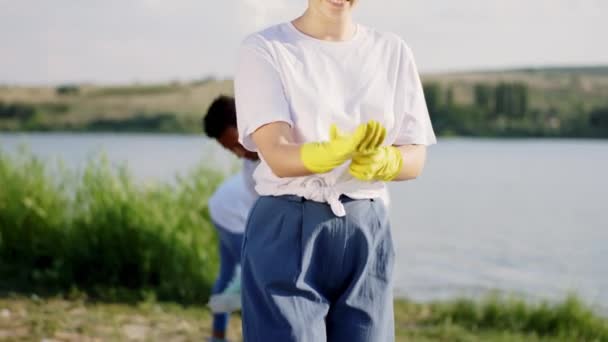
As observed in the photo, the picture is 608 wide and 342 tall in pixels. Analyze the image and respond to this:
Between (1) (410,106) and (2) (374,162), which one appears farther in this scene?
(1) (410,106)

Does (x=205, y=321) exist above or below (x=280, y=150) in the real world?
below

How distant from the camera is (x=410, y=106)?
2.04 m

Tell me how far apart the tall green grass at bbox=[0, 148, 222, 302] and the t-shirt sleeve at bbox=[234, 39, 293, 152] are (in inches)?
140

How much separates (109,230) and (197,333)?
4.09 ft

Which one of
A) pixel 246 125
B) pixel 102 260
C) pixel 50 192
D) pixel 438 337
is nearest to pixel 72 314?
pixel 102 260

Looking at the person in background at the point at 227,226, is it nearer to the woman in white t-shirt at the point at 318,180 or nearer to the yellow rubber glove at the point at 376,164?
the woman in white t-shirt at the point at 318,180

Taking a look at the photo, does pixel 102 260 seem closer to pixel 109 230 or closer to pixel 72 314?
pixel 109 230

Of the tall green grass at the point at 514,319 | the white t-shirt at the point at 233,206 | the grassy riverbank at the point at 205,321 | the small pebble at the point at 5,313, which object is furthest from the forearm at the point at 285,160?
the small pebble at the point at 5,313

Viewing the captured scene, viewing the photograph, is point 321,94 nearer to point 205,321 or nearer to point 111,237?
point 205,321

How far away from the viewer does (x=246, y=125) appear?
1.98 meters

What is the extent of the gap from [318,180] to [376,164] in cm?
16

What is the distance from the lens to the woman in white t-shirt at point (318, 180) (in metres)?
1.93

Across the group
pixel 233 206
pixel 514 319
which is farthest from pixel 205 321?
pixel 514 319

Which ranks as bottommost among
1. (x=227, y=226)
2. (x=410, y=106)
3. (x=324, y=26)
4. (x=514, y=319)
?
(x=514, y=319)
